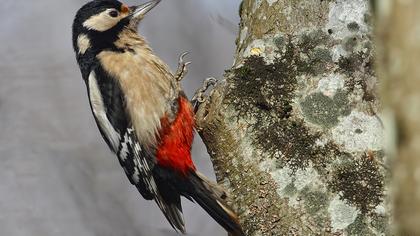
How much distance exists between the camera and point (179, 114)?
3514 millimetres

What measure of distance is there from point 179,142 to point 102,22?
2.89ft

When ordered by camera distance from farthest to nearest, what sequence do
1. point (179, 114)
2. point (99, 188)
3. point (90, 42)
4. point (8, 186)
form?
point (99, 188), point (8, 186), point (90, 42), point (179, 114)

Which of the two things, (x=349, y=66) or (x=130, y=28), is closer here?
(x=349, y=66)

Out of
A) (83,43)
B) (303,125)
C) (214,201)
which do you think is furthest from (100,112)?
(303,125)

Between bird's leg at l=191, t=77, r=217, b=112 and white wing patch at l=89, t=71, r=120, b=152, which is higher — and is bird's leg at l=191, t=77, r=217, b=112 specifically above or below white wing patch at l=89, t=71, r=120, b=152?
above

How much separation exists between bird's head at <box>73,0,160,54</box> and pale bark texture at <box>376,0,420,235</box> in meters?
3.12

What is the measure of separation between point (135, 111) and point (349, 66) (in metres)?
1.37

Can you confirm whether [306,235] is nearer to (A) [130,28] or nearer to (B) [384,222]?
(B) [384,222]

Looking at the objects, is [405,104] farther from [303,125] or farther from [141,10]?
[141,10]

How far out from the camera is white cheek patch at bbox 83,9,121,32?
3840 mm

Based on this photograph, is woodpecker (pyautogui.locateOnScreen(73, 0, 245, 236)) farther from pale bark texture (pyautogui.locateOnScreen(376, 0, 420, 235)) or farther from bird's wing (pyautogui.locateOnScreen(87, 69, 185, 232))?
pale bark texture (pyautogui.locateOnScreen(376, 0, 420, 235))

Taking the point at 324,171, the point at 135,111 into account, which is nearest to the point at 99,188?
the point at 135,111

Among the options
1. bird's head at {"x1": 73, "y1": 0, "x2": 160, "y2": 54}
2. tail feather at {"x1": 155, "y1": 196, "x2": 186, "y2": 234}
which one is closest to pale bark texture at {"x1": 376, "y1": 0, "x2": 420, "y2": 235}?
tail feather at {"x1": 155, "y1": 196, "x2": 186, "y2": 234}

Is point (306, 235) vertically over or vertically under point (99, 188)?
under
